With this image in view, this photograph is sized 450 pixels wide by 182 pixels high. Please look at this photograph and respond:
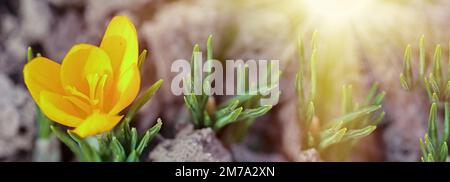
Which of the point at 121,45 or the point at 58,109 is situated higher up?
the point at 121,45

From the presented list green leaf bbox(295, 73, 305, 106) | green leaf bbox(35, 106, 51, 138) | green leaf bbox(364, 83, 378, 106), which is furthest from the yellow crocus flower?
green leaf bbox(364, 83, 378, 106)

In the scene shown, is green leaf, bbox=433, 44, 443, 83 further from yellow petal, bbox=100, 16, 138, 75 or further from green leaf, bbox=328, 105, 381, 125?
yellow petal, bbox=100, 16, 138, 75

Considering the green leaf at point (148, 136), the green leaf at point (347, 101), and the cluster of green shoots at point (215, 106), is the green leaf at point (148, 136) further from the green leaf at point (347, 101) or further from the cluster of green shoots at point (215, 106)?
the green leaf at point (347, 101)

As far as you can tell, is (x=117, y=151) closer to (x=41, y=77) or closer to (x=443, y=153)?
(x=41, y=77)

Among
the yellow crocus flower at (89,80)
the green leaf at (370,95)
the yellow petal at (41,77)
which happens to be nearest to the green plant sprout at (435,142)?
the green leaf at (370,95)

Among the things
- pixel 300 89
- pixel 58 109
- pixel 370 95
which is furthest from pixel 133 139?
pixel 370 95

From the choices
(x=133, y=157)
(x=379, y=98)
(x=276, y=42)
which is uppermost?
(x=276, y=42)

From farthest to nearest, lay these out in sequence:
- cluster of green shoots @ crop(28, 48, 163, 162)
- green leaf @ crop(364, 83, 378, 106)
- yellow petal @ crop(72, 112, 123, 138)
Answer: green leaf @ crop(364, 83, 378, 106)
cluster of green shoots @ crop(28, 48, 163, 162)
yellow petal @ crop(72, 112, 123, 138)

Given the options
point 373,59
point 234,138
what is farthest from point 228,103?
point 373,59
